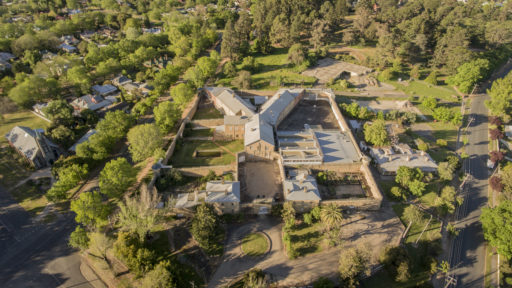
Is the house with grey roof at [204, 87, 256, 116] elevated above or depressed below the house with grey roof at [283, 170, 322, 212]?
above

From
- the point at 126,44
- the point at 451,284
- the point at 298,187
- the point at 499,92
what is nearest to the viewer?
the point at 451,284

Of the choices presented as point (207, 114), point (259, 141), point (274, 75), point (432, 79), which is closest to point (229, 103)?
point (207, 114)

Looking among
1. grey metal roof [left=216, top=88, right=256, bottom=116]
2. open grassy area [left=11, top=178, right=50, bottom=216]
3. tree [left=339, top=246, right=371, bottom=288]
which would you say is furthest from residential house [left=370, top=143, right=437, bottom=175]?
open grassy area [left=11, top=178, right=50, bottom=216]

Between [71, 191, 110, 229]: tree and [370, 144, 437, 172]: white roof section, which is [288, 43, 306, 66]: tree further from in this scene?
[71, 191, 110, 229]: tree

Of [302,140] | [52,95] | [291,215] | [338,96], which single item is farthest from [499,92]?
[52,95]

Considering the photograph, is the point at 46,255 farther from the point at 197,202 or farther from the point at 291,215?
the point at 291,215

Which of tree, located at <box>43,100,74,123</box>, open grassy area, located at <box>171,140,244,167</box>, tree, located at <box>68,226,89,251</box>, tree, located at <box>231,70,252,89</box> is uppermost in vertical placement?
tree, located at <box>231,70,252,89</box>

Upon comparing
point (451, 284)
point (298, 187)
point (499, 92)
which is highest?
point (499, 92)

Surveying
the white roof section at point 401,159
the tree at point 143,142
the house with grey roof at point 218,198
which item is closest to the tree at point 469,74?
the white roof section at point 401,159
